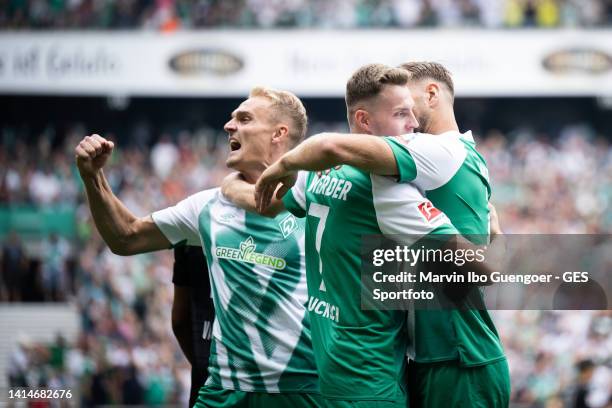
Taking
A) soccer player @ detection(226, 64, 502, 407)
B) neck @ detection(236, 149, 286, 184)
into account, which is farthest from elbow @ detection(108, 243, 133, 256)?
soccer player @ detection(226, 64, 502, 407)

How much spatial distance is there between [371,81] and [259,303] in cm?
127

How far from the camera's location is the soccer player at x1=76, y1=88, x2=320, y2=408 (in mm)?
4586

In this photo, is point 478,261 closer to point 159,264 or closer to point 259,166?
point 259,166

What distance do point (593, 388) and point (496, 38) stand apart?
1290 cm

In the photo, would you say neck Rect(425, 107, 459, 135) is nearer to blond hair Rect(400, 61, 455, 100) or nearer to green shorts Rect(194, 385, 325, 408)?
blond hair Rect(400, 61, 455, 100)

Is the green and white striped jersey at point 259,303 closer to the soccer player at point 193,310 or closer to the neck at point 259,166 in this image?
the neck at point 259,166

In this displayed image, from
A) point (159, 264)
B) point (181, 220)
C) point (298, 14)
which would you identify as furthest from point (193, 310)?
point (298, 14)

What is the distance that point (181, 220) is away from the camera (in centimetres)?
491

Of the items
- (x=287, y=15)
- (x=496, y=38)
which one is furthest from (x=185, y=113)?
(x=496, y=38)

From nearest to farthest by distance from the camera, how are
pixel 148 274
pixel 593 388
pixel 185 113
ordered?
pixel 593 388 → pixel 148 274 → pixel 185 113

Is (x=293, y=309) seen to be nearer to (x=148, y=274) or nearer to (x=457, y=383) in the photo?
(x=457, y=383)

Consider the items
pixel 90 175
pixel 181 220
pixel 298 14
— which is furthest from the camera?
pixel 298 14

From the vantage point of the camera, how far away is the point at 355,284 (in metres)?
3.83

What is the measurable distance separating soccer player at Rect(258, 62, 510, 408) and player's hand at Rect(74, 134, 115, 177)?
840mm
